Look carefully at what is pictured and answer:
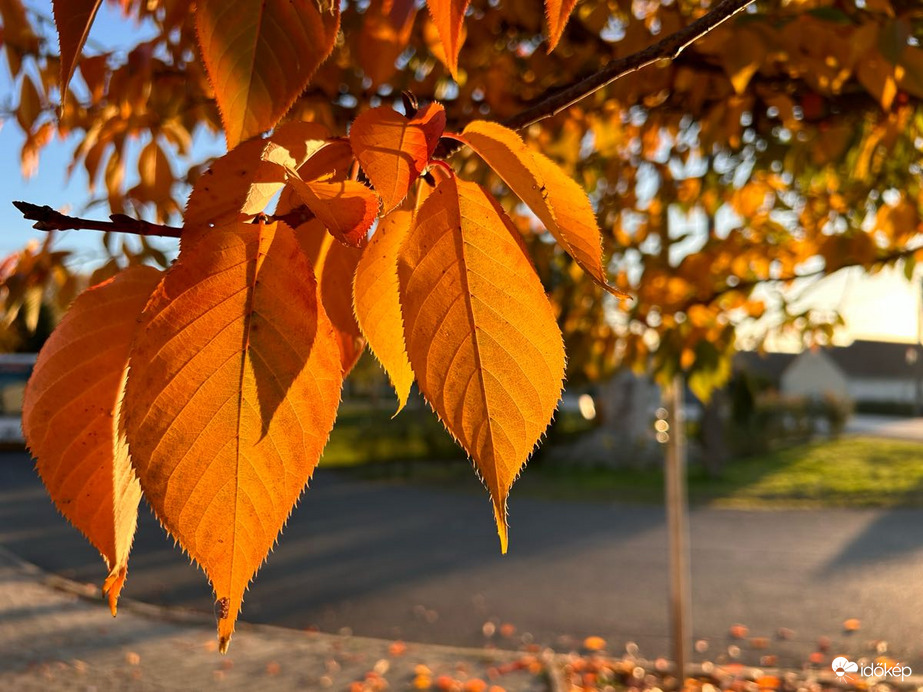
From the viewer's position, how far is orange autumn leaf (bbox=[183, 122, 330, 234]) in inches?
14.2

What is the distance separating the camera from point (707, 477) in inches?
441

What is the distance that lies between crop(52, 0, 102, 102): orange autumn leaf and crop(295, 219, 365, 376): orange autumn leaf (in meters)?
0.13

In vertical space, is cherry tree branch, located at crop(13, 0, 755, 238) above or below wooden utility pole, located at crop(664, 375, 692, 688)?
above

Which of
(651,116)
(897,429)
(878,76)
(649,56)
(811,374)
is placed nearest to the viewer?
(649,56)

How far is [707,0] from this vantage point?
236 centimetres

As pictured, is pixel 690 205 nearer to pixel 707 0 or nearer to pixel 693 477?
pixel 707 0

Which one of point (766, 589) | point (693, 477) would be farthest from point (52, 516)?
point (693, 477)

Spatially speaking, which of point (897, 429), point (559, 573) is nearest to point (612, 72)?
point (559, 573)

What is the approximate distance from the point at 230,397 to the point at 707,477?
37.9ft

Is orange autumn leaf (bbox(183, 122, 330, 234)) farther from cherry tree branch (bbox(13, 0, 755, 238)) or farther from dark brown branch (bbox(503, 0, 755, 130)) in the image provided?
dark brown branch (bbox(503, 0, 755, 130))

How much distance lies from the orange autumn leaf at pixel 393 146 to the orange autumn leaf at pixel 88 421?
125 millimetres

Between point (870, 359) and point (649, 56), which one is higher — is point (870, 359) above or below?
above

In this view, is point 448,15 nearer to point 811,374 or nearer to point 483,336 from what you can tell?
point 483,336

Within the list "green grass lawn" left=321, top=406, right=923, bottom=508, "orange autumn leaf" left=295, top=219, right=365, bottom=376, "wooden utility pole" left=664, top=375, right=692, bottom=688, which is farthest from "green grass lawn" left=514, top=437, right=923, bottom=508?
"orange autumn leaf" left=295, top=219, right=365, bottom=376
